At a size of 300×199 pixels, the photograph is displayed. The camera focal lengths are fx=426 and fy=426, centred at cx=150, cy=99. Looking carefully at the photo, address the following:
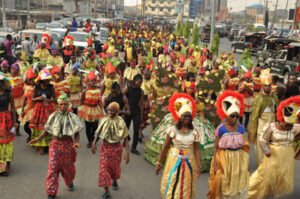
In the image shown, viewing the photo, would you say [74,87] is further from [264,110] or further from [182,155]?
[182,155]

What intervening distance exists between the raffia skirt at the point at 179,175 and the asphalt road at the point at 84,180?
1326 millimetres

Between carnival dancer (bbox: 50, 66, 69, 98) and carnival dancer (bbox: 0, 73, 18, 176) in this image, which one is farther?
carnival dancer (bbox: 50, 66, 69, 98)

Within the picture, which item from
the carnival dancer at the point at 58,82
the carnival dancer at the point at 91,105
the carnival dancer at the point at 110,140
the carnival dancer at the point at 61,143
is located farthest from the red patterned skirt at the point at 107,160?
the carnival dancer at the point at 58,82

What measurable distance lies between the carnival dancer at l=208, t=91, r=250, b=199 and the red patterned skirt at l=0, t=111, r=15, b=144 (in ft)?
11.1

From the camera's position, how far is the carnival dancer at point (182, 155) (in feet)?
17.0

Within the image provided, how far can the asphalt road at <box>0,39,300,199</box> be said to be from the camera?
643cm

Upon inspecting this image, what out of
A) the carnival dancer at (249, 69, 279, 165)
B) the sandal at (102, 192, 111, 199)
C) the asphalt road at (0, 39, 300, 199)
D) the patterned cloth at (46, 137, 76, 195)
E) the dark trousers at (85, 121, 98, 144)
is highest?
the carnival dancer at (249, 69, 279, 165)

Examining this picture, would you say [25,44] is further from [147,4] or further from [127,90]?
[147,4]

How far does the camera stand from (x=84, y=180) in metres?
6.99

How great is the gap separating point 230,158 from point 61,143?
2.34 m

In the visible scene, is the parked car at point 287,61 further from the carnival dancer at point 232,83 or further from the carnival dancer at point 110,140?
the carnival dancer at point 110,140

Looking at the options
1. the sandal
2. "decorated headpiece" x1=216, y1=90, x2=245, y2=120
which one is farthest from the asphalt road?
"decorated headpiece" x1=216, y1=90, x2=245, y2=120

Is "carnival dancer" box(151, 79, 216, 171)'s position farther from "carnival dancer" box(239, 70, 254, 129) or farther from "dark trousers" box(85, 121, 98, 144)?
"carnival dancer" box(239, 70, 254, 129)

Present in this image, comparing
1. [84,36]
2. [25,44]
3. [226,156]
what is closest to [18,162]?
[226,156]
